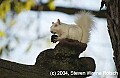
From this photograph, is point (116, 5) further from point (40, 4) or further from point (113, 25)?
point (40, 4)

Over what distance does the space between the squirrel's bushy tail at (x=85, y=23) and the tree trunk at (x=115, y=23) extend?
2.8 inches

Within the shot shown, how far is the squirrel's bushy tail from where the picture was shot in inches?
32.7

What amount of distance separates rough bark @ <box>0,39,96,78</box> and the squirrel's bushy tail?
0.03m

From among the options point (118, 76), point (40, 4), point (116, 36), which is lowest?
point (118, 76)

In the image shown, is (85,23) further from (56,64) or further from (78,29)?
(56,64)

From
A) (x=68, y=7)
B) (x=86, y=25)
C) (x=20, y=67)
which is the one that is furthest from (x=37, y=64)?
(x=68, y=7)

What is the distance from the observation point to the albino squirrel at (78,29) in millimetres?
818

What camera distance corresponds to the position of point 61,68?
2.60ft

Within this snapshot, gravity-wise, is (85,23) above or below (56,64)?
above

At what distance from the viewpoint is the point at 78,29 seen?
2.77 feet

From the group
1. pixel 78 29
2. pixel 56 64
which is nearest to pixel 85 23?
pixel 78 29

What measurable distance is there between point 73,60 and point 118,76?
0.12 m

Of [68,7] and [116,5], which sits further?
[68,7]

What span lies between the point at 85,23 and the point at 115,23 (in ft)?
0.31
